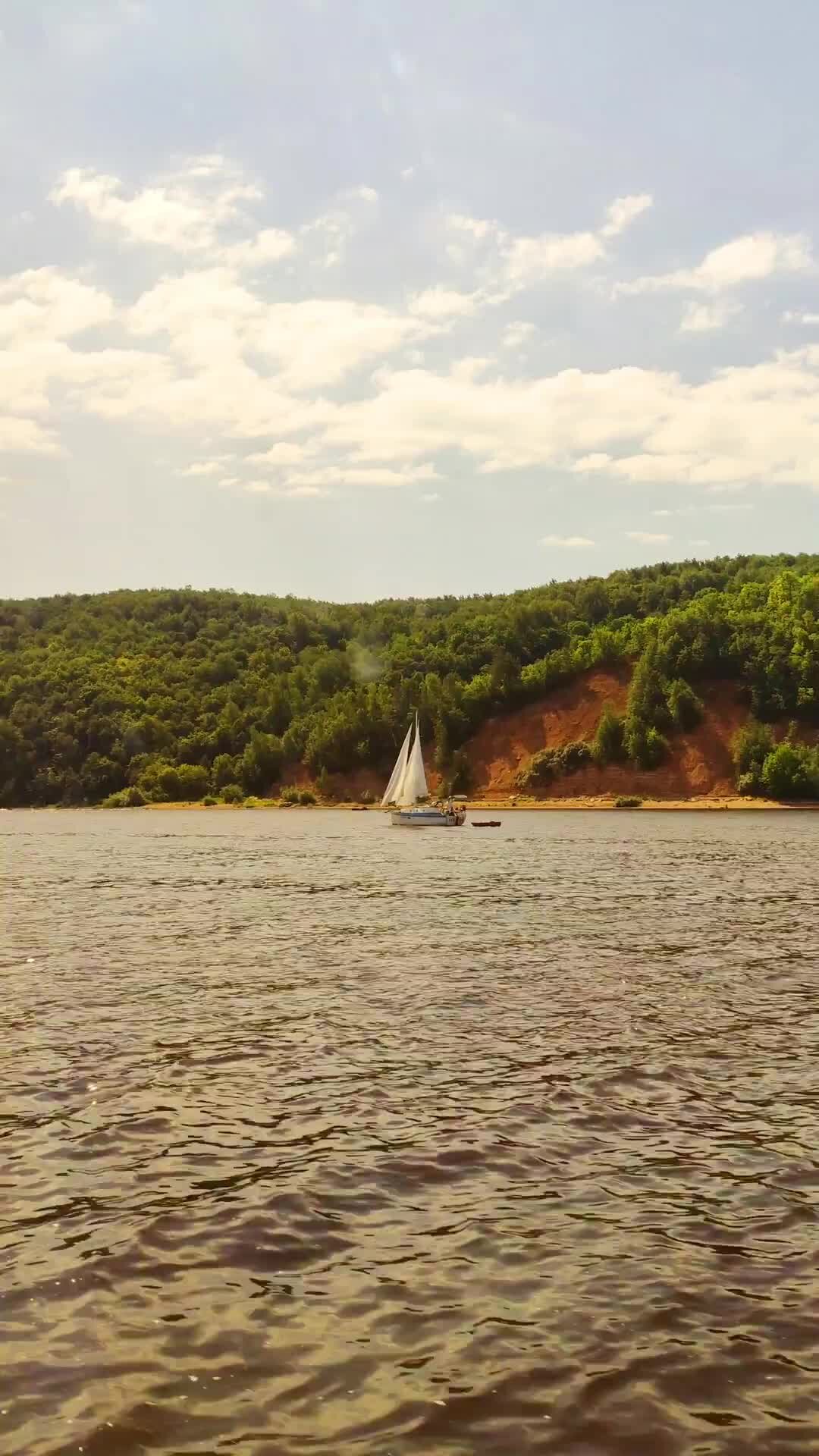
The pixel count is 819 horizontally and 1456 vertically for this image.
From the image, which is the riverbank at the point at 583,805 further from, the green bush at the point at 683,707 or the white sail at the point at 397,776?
the white sail at the point at 397,776

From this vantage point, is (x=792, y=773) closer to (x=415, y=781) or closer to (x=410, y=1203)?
(x=415, y=781)

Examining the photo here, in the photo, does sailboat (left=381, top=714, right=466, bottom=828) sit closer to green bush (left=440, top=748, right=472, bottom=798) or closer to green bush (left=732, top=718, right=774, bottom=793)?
green bush (left=440, top=748, right=472, bottom=798)

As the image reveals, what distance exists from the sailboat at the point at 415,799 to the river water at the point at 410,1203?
266 ft

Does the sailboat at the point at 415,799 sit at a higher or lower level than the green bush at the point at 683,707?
lower

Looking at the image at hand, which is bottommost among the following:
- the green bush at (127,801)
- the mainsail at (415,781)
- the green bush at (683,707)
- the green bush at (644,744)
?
the green bush at (127,801)

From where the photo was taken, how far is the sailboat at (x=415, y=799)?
113m

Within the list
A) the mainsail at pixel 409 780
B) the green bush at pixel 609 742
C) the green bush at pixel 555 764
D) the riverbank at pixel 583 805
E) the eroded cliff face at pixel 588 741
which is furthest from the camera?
the green bush at pixel 555 764

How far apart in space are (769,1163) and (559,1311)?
4718 mm

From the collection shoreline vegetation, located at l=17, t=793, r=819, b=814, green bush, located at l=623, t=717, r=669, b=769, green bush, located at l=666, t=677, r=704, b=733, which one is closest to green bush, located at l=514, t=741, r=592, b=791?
shoreline vegetation, located at l=17, t=793, r=819, b=814

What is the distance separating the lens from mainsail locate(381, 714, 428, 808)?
12344 centimetres

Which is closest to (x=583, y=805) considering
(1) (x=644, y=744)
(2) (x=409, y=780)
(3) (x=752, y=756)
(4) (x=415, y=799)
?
(1) (x=644, y=744)

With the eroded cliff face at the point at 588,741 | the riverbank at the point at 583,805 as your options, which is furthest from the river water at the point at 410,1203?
the eroded cliff face at the point at 588,741

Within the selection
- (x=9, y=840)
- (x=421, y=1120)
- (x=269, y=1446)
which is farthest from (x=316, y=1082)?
(x=9, y=840)

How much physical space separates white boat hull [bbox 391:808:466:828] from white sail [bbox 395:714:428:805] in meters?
8.38
